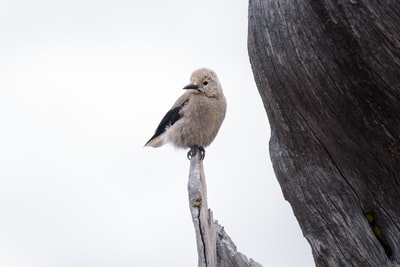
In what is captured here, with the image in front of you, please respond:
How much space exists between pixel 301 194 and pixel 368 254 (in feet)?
1.68

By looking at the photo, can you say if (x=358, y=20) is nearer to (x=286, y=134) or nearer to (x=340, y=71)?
(x=340, y=71)

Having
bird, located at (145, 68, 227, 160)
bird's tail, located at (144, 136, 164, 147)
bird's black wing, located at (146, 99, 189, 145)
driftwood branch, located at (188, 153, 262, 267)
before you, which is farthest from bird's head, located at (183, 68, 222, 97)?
driftwood branch, located at (188, 153, 262, 267)

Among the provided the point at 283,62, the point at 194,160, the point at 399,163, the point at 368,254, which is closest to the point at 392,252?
the point at 368,254

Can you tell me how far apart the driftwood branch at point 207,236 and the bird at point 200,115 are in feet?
12.5

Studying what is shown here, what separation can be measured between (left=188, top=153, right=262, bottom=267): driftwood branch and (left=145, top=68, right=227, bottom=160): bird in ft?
12.5

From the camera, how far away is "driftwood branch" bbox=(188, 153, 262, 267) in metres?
5.37

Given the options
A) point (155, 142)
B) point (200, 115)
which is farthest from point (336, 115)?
point (155, 142)

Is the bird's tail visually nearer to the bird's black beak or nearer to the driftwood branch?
the bird's black beak

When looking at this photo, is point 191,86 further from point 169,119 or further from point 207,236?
point 207,236

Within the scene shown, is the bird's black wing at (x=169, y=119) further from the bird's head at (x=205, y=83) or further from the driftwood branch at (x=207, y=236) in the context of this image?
the driftwood branch at (x=207, y=236)

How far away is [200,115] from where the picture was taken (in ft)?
31.9

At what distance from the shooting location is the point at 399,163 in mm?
3947

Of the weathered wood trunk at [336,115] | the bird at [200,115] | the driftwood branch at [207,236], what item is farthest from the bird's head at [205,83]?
the weathered wood trunk at [336,115]

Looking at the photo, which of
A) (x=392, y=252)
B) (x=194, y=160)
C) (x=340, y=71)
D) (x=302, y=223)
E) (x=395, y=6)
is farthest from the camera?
(x=194, y=160)
